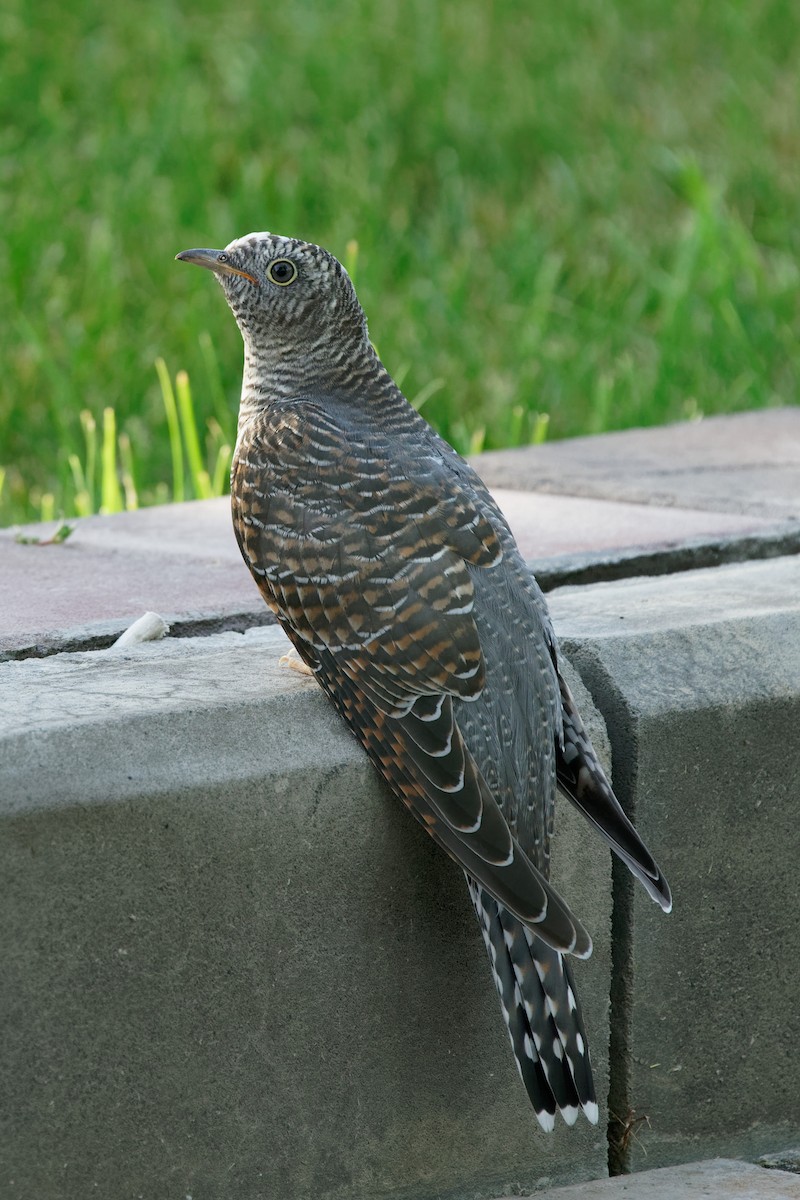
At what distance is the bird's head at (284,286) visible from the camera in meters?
3.17

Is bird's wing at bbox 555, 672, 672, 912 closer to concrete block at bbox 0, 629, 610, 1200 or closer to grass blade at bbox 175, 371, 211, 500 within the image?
concrete block at bbox 0, 629, 610, 1200

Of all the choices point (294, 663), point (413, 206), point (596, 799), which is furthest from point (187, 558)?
point (413, 206)

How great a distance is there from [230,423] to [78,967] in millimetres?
3635

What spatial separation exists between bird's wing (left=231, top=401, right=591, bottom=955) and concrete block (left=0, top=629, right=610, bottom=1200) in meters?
0.10

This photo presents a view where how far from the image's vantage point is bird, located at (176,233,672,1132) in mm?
2605

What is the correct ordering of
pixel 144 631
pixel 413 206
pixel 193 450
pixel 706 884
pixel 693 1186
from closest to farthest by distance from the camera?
pixel 693 1186 < pixel 706 884 < pixel 144 631 < pixel 193 450 < pixel 413 206

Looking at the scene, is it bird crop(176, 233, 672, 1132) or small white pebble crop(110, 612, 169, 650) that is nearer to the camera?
bird crop(176, 233, 672, 1132)

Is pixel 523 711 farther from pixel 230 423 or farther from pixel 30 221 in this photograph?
pixel 30 221

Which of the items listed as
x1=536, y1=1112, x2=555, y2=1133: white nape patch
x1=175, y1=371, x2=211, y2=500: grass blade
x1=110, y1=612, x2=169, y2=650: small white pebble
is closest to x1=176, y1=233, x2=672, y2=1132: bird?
x1=536, y1=1112, x2=555, y2=1133: white nape patch

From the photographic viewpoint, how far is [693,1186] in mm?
2822

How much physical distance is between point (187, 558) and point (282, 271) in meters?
0.87

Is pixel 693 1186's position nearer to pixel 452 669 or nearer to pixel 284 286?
pixel 452 669

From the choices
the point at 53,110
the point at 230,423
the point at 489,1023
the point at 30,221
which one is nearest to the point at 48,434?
the point at 230,423

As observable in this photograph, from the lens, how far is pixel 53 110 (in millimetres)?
8727
